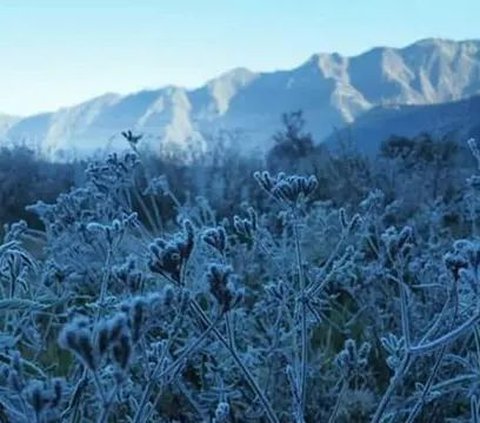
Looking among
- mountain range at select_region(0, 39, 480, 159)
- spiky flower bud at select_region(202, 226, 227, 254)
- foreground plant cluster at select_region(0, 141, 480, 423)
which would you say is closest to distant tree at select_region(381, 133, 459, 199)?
foreground plant cluster at select_region(0, 141, 480, 423)

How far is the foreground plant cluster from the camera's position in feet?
5.14

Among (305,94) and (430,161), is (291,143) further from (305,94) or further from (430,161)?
(305,94)

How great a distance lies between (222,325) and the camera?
308cm

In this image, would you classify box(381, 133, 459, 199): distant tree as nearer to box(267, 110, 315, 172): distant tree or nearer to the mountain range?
box(267, 110, 315, 172): distant tree

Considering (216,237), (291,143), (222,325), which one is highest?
(216,237)

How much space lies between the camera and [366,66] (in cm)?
6450

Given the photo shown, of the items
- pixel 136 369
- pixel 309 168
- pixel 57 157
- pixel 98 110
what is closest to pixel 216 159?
pixel 309 168

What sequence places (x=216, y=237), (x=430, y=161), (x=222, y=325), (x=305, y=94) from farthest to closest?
1. (x=305, y=94)
2. (x=430, y=161)
3. (x=222, y=325)
4. (x=216, y=237)

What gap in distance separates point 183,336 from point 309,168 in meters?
10.6

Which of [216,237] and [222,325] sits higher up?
[216,237]

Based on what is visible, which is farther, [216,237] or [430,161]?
[430,161]

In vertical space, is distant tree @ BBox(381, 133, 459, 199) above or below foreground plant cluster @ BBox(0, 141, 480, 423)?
below

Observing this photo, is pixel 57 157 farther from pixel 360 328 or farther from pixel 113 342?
pixel 113 342

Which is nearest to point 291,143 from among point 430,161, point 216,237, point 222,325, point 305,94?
point 430,161
